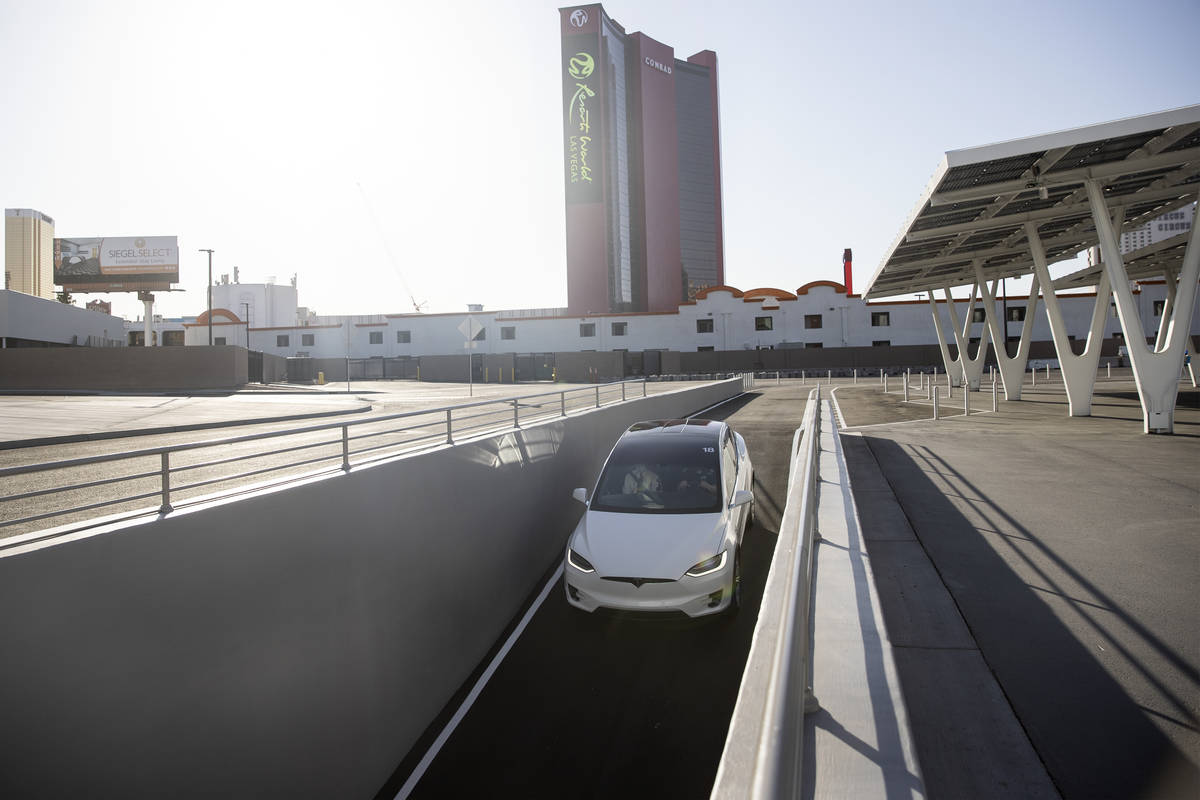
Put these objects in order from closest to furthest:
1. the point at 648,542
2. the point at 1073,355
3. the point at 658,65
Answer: the point at 648,542, the point at 1073,355, the point at 658,65

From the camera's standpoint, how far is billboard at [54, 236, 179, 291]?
177 ft

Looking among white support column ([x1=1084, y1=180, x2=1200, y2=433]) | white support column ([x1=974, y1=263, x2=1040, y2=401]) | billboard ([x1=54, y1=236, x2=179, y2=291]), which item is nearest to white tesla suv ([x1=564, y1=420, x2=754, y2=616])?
white support column ([x1=1084, y1=180, x2=1200, y2=433])

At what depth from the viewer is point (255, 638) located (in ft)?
15.7

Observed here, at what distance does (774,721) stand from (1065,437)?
17.3 meters

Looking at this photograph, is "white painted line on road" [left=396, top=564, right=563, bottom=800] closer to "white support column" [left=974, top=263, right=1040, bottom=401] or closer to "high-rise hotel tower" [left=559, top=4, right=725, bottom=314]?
"white support column" [left=974, top=263, right=1040, bottom=401]

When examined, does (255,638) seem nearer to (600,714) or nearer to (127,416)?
(600,714)

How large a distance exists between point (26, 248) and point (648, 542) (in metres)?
239

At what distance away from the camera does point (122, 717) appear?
12.4 ft

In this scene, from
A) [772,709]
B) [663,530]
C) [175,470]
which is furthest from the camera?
[663,530]

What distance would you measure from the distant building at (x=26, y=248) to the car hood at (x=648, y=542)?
224m

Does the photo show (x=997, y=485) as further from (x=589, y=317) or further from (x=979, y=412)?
(x=589, y=317)

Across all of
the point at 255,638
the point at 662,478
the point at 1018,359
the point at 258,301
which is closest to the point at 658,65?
the point at 258,301

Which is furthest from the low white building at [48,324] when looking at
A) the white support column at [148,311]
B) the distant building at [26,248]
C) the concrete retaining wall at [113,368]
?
the distant building at [26,248]

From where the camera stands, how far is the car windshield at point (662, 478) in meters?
7.77
